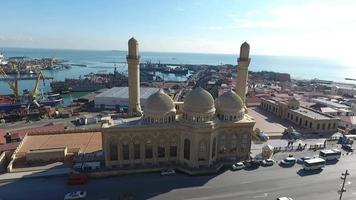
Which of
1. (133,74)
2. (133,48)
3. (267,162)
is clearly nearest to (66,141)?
(133,74)

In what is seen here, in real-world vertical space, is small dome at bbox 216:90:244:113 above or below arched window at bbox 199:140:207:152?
above

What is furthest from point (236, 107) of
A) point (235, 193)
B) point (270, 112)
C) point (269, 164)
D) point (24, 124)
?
point (24, 124)

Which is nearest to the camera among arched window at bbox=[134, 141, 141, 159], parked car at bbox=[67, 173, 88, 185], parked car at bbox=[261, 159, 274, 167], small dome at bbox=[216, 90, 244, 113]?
parked car at bbox=[67, 173, 88, 185]

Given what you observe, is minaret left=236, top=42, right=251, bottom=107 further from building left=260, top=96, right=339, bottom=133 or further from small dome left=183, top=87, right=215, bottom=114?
small dome left=183, top=87, right=215, bottom=114

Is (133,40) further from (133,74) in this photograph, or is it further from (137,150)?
(137,150)

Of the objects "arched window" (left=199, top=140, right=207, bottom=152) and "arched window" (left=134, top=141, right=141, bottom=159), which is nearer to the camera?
"arched window" (left=199, top=140, right=207, bottom=152)

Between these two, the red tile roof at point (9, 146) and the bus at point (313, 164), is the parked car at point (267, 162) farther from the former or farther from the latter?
the red tile roof at point (9, 146)

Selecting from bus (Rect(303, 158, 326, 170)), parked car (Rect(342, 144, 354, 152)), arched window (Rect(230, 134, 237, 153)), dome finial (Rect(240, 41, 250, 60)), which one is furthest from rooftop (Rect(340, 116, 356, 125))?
arched window (Rect(230, 134, 237, 153))
